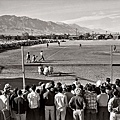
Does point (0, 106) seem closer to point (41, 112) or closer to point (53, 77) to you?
point (41, 112)

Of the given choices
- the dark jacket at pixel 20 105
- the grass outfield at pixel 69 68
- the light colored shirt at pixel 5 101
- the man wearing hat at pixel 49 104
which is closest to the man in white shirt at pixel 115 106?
the man wearing hat at pixel 49 104

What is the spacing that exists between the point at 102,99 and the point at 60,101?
123 centimetres

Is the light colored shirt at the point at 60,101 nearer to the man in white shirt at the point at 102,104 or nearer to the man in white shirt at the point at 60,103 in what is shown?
the man in white shirt at the point at 60,103

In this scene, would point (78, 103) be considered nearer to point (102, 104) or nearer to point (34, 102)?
point (102, 104)

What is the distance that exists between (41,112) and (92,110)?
5.11 ft

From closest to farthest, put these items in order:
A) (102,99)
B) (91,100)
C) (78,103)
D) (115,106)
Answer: (115,106) → (78,103) → (91,100) → (102,99)

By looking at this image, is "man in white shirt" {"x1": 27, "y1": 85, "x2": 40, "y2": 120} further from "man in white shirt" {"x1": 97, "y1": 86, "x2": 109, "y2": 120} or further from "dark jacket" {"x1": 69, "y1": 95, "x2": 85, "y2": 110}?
"man in white shirt" {"x1": 97, "y1": 86, "x2": 109, "y2": 120}

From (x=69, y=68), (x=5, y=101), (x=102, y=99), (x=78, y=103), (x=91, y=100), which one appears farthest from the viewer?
(x=69, y=68)

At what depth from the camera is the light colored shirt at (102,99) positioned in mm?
7180

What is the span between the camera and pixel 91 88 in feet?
23.9

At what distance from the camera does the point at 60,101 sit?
712 cm

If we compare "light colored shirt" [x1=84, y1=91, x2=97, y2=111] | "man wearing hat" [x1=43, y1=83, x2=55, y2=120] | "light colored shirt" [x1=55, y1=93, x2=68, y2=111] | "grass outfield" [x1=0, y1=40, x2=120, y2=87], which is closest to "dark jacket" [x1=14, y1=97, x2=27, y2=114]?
"man wearing hat" [x1=43, y1=83, x2=55, y2=120]

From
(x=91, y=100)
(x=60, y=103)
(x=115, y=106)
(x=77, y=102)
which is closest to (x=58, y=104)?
(x=60, y=103)

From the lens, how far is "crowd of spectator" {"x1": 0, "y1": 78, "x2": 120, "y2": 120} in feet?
22.3
